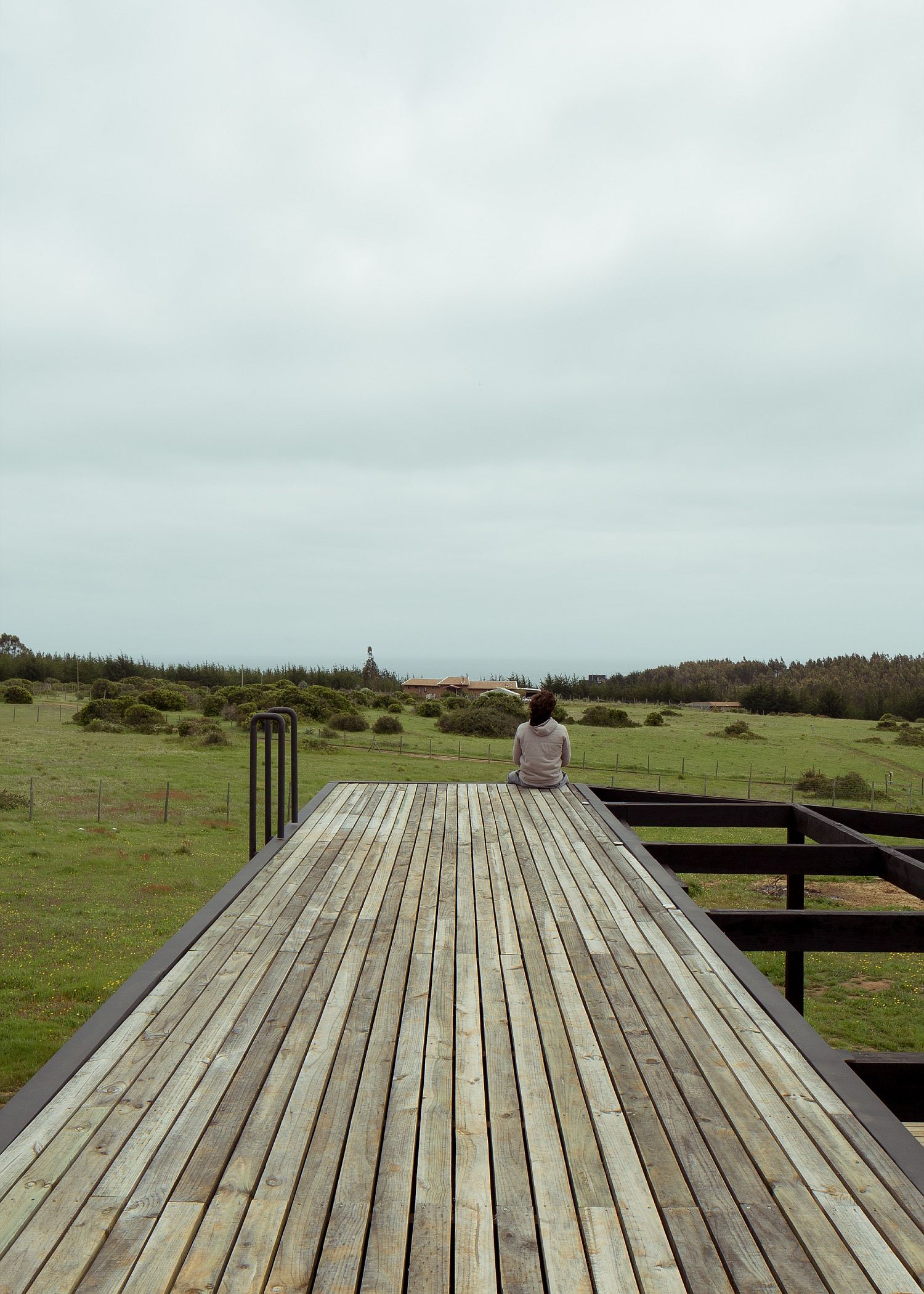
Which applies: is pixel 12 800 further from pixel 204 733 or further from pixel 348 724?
pixel 348 724

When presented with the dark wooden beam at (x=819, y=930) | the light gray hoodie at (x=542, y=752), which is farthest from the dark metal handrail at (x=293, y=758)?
the dark wooden beam at (x=819, y=930)

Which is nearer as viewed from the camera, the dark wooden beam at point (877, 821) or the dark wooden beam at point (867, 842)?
the dark wooden beam at point (867, 842)

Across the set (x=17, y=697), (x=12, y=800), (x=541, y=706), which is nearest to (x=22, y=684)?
(x=17, y=697)

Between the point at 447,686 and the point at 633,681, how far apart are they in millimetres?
27422

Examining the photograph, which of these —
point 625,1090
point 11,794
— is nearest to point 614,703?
point 11,794

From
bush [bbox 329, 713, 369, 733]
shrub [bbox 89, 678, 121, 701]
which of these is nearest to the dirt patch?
bush [bbox 329, 713, 369, 733]

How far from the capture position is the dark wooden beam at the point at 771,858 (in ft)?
19.7

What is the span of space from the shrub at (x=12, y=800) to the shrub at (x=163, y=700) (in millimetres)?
19655

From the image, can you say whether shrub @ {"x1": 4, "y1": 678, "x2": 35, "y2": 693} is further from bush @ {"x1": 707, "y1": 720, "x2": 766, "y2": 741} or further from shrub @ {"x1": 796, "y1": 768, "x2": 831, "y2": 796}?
shrub @ {"x1": 796, "y1": 768, "x2": 831, "y2": 796}

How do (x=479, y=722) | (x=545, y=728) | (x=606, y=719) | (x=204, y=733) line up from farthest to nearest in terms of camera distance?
(x=606, y=719) < (x=479, y=722) < (x=204, y=733) < (x=545, y=728)

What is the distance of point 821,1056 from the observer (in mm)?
2775

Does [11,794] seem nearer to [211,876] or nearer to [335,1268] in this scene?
[211,876]

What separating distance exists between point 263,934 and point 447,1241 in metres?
2.24

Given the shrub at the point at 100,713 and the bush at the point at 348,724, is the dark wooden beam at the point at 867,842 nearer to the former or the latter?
the bush at the point at 348,724
